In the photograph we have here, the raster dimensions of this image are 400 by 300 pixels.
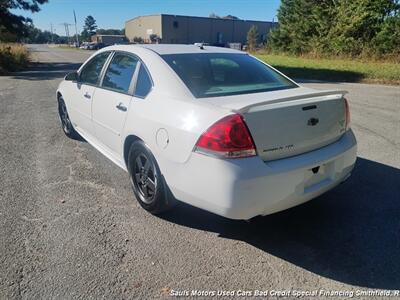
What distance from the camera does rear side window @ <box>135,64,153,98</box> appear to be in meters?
3.24

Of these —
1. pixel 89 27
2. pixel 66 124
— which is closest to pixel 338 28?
pixel 66 124

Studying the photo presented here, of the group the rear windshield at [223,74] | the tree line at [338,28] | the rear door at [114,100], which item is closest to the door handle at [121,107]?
the rear door at [114,100]

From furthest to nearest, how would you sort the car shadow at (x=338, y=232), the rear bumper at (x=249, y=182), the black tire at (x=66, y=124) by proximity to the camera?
the black tire at (x=66, y=124) < the car shadow at (x=338, y=232) < the rear bumper at (x=249, y=182)

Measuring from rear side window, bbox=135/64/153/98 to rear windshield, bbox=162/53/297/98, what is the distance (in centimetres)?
25

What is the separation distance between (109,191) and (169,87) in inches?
60.4

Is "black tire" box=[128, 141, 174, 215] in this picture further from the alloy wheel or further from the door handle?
the door handle

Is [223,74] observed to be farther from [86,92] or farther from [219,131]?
[86,92]

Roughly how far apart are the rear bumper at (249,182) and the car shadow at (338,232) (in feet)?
1.39

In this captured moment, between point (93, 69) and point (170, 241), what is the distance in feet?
8.89

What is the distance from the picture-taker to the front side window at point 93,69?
4.28 meters

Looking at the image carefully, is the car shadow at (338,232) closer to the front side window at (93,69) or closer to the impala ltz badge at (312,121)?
the impala ltz badge at (312,121)

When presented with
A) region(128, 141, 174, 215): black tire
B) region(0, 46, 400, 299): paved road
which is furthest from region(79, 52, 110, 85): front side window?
region(128, 141, 174, 215): black tire

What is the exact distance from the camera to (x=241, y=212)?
2490 mm

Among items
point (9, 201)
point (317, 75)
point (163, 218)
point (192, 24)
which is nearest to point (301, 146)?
point (163, 218)
